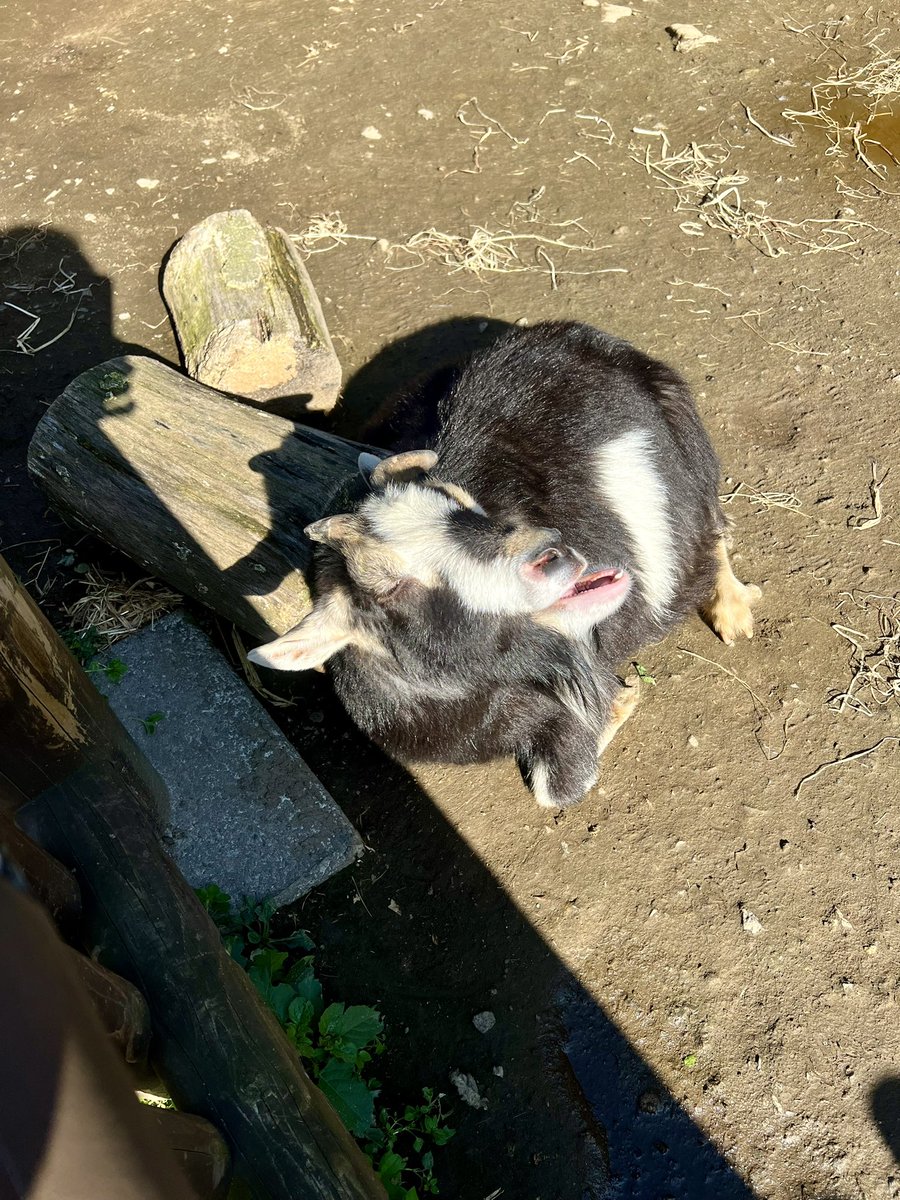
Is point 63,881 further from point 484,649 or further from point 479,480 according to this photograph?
point 479,480

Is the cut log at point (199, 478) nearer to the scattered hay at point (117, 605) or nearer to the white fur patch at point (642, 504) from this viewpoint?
the scattered hay at point (117, 605)

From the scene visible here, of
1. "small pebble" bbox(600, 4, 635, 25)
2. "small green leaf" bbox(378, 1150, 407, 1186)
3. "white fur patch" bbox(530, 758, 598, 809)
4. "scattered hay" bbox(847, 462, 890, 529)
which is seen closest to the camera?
"small green leaf" bbox(378, 1150, 407, 1186)

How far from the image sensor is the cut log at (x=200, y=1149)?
140 centimetres

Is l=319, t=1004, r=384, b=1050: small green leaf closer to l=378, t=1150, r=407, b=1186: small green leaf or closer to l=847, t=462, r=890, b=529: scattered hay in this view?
l=378, t=1150, r=407, b=1186: small green leaf


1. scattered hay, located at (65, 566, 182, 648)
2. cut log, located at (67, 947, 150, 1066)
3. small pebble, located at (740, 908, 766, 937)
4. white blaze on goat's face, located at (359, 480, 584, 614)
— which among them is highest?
cut log, located at (67, 947, 150, 1066)

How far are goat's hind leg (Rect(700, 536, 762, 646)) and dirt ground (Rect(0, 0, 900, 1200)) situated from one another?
0.12m

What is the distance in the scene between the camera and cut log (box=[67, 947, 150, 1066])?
1497mm

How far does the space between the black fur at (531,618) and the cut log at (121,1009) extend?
151cm

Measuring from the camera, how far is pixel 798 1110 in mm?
2979

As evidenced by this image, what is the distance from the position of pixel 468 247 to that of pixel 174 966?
4.73 meters

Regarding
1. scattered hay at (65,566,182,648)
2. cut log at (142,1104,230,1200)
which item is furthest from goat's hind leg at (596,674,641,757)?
cut log at (142,1104,230,1200)

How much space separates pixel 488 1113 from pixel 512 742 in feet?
4.12

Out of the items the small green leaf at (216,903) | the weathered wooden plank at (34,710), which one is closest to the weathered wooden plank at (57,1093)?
the weathered wooden plank at (34,710)

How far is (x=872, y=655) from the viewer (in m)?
3.88
